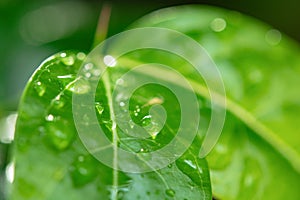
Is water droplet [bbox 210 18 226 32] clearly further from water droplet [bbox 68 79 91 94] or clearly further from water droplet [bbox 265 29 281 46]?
water droplet [bbox 68 79 91 94]

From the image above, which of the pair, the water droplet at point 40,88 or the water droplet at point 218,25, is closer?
the water droplet at point 40,88

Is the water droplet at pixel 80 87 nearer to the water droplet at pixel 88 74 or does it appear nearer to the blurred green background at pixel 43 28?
the water droplet at pixel 88 74

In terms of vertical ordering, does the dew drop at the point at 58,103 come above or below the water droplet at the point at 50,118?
above

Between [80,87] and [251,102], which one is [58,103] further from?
[251,102]

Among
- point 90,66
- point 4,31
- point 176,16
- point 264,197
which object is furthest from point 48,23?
point 264,197

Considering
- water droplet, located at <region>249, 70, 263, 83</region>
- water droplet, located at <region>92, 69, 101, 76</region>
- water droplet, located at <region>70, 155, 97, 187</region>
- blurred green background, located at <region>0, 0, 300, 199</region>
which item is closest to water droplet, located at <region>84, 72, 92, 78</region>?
water droplet, located at <region>92, 69, 101, 76</region>

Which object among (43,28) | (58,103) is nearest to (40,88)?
(58,103)

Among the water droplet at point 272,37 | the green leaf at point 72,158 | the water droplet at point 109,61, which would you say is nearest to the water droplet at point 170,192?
the green leaf at point 72,158
